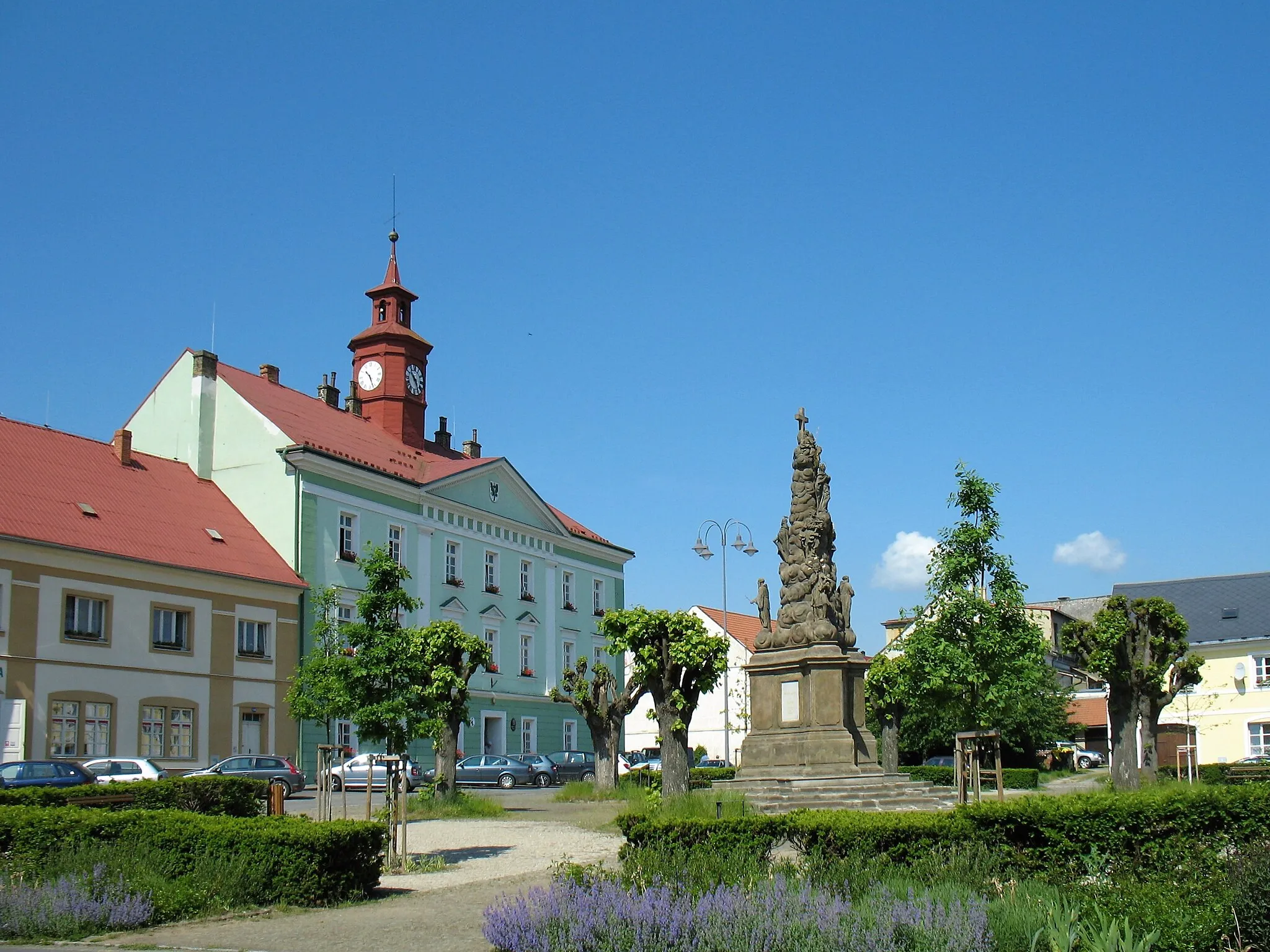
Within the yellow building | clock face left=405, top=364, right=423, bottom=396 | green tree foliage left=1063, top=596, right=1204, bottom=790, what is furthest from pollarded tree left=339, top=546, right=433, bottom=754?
the yellow building

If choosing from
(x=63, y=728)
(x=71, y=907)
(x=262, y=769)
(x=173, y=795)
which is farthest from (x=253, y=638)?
(x=71, y=907)

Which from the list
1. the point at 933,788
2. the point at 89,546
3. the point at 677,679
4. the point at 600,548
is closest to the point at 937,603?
the point at 677,679

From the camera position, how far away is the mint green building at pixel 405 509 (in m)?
42.6

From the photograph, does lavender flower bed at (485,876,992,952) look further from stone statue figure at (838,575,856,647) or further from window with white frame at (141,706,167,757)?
window with white frame at (141,706,167,757)

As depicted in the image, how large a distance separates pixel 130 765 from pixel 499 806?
9.60 m

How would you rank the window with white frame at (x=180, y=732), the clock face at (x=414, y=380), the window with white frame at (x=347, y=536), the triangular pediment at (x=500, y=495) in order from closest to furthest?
the window with white frame at (x=180, y=732)
the window with white frame at (x=347, y=536)
the triangular pediment at (x=500, y=495)
the clock face at (x=414, y=380)

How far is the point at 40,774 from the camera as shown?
26891mm

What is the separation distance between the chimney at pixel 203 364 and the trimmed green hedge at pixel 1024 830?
115 ft

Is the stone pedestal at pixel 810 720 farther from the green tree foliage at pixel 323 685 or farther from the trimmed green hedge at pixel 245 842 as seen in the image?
the trimmed green hedge at pixel 245 842

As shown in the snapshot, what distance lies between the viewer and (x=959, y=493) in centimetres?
3188

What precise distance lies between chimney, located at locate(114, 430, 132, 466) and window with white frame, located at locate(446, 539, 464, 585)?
12210 mm

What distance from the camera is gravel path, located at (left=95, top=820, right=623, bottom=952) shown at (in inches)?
442

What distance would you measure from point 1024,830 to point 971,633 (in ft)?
60.0

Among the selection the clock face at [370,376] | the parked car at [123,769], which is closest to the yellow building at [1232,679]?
the clock face at [370,376]
